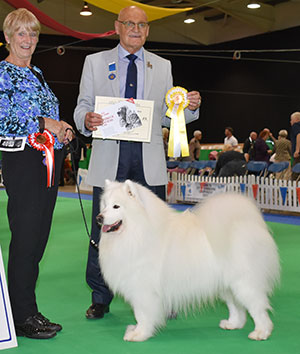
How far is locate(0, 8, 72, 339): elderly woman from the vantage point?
9.43ft

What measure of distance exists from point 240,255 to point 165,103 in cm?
122

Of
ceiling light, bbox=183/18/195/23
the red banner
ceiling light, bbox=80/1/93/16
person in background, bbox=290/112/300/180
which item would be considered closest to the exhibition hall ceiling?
ceiling light, bbox=183/18/195/23

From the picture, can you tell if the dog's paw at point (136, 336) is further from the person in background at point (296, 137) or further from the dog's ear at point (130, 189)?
the person in background at point (296, 137)

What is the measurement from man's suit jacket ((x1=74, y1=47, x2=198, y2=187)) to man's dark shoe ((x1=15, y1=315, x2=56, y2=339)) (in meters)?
0.99

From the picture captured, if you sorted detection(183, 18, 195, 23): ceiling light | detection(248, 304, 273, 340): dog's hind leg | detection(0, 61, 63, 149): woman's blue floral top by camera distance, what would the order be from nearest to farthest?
detection(0, 61, 63, 149): woman's blue floral top → detection(248, 304, 273, 340): dog's hind leg → detection(183, 18, 195, 23): ceiling light

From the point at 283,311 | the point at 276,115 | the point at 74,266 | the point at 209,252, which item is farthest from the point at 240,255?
the point at 276,115

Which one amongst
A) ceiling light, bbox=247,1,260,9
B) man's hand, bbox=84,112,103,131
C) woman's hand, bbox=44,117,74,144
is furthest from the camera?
ceiling light, bbox=247,1,260,9

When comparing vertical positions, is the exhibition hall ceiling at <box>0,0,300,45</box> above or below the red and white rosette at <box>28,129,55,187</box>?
above

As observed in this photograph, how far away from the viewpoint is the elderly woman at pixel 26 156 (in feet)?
9.43

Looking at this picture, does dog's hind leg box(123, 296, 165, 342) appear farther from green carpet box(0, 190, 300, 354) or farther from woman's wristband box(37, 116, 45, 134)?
woman's wristband box(37, 116, 45, 134)

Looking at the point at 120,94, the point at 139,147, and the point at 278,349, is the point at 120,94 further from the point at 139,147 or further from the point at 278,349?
the point at 278,349

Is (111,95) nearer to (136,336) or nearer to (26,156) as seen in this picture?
(26,156)

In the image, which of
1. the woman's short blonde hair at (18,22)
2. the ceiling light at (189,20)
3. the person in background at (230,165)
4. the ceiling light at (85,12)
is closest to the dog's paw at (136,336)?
the woman's short blonde hair at (18,22)

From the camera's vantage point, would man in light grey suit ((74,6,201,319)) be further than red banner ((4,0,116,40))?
No
